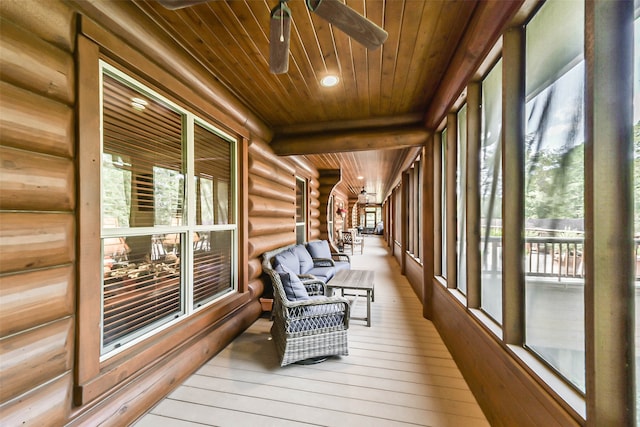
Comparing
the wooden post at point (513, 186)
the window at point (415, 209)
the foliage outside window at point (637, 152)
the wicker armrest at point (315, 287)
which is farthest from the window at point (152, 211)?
the window at point (415, 209)

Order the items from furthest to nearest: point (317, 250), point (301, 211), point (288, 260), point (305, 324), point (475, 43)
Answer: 1. point (301, 211)
2. point (317, 250)
3. point (288, 260)
4. point (305, 324)
5. point (475, 43)

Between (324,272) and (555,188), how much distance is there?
3421 millimetres

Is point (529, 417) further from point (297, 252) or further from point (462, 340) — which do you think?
point (297, 252)

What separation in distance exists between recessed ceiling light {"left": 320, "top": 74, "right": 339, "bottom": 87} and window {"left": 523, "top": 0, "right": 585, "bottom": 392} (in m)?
1.50

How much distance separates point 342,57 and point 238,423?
2.91 meters

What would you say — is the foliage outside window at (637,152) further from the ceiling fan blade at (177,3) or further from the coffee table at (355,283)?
the coffee table at (355,283)

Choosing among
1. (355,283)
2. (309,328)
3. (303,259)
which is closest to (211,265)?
(309,328)

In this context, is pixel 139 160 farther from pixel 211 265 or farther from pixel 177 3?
pixel 211 265

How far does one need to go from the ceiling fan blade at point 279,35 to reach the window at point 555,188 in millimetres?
1390

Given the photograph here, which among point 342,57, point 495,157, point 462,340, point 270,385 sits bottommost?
point 270,385

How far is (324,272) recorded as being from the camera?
4.30 m

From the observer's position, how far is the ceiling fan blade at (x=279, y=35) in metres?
1.32

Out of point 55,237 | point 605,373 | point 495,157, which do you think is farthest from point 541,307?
point 55,237

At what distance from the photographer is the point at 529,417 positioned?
128 centimetres
